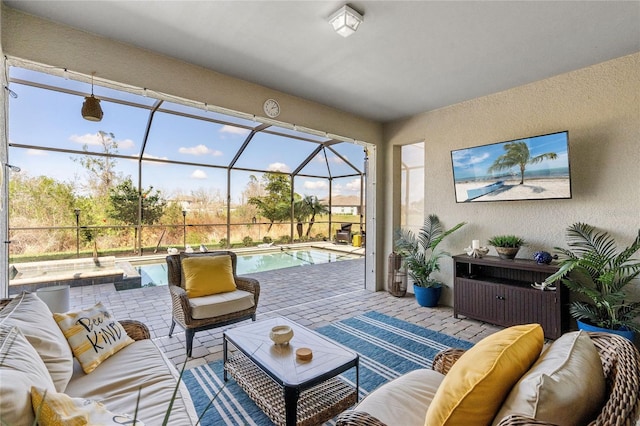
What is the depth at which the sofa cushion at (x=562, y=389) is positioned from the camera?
0.88m

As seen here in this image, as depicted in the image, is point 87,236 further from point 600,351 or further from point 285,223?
point 600,351

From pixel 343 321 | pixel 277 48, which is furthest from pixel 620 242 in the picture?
pixel 277 48

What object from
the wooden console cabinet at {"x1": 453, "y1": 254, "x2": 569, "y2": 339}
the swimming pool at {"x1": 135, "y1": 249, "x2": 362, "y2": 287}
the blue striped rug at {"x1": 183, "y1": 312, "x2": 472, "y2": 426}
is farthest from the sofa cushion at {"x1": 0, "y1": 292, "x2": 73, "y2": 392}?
the swimming pool at {"x1": 135, "y1": 249, "x2": 362, "y2": 287}

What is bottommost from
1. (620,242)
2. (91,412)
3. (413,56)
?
(91,412)

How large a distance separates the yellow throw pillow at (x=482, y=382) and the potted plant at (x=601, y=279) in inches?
83.3

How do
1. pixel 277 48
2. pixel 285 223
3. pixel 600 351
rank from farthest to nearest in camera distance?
pixel 285 223 < pixel 277 48 < pixel 600 351

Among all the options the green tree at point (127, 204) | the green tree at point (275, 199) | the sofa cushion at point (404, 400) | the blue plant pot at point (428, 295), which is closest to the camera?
the sofa cushion at point (404, 400)

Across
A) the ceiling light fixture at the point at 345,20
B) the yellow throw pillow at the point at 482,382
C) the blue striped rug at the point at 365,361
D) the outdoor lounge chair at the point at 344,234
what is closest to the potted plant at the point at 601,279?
the blue striped rug at the point at 365,361

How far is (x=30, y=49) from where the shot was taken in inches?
91.7

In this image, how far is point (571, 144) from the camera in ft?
10.8

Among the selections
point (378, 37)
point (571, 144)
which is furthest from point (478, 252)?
point (378, 37)

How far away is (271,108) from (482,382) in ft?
11.4

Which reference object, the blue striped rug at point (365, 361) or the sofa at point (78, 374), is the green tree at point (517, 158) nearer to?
the blue striped rug at point (365, 361)

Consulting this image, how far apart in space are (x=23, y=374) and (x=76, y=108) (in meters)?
7.21
